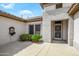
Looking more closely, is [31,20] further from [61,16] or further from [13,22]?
[61,16]

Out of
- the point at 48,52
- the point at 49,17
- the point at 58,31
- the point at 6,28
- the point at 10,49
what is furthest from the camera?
the point at 58,31

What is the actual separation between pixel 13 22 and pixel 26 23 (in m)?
3.62

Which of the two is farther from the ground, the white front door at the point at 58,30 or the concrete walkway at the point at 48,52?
the white front door at the point at 58,30

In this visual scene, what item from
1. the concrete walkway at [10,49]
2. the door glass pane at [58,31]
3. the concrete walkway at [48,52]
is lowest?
the concrete walkway at [48,52]

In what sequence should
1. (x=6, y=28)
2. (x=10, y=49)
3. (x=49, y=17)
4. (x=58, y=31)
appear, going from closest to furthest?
(x=10, y=49) → (x=6, y=28) → (x=49, y=17) → (x=58, y=31)

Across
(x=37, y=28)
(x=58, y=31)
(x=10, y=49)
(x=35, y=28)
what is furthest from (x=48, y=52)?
(x=58, y=31)

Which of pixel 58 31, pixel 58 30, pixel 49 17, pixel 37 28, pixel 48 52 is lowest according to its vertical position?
pixel 48 52

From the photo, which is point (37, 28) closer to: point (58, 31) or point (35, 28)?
point (35, 28)

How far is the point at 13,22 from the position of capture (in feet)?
45.5

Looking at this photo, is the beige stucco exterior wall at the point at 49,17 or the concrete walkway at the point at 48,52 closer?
the concrete walkway at the point at 48,52

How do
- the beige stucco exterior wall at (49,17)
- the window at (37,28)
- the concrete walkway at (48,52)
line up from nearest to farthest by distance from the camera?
the concrete walkway at (48,52) → the beige stucco exterior wall at (49,17) → the window at (37,28)

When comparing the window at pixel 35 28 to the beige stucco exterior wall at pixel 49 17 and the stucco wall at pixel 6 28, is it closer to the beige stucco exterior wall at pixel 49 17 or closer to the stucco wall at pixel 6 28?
the stucco wall at pixel 6 28

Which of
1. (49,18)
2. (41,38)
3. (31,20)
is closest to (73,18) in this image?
(49,18)

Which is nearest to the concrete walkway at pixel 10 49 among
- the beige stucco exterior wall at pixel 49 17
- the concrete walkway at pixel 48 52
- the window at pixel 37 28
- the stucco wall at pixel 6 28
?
the concrete walkway at pixel 48 52
